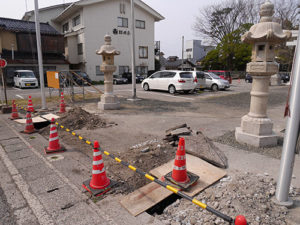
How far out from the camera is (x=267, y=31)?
463 cm

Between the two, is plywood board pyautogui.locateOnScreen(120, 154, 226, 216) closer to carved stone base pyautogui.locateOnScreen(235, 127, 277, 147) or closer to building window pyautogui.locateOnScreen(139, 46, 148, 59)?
carved stone base pyautogui.locateOnScreen(235, 127, 277, 147)

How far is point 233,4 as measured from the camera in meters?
37.8

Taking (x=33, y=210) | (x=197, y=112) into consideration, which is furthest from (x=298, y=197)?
(x=197, y=112)

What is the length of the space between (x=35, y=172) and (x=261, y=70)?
5311mm

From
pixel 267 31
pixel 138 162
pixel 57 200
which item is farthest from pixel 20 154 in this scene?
pixel 267 31

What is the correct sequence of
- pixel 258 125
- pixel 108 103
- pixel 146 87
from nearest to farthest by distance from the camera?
1. pixel 258 125
2. pixel 108 103
3. pixel 146 87

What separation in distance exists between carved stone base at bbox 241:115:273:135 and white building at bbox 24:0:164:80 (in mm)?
24460

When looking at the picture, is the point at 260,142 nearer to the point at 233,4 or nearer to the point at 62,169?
the point at 62,169

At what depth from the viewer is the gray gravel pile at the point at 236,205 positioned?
105 inches

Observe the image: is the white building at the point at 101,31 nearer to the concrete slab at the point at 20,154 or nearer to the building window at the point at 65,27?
the building window at the point at 65,27

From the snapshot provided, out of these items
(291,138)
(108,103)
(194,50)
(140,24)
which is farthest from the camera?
(194,50)

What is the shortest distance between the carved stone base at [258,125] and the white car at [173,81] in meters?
9.84

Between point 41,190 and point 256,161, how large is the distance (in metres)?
4.01

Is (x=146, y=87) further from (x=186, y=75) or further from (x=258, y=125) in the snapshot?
(x=258, y=125)
